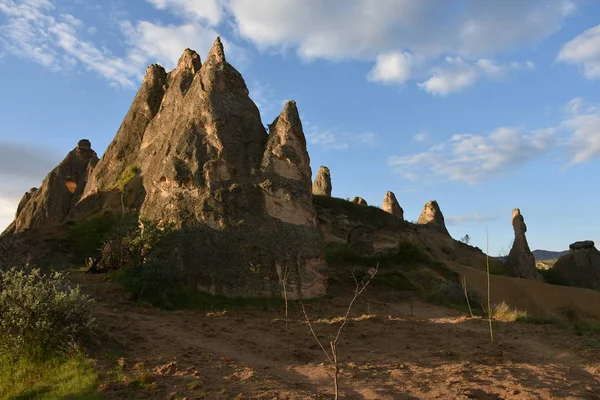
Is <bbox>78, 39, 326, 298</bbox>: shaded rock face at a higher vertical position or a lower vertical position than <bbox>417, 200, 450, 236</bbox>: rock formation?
lower

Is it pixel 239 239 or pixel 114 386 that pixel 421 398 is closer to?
pixel 114 386

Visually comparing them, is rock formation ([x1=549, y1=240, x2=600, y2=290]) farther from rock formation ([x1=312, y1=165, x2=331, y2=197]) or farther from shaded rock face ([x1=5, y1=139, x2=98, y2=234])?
shaded rock face ([x1=5, y1=139, x2=98, y2=234])

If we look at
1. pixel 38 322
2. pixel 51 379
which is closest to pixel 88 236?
pixel 38 322

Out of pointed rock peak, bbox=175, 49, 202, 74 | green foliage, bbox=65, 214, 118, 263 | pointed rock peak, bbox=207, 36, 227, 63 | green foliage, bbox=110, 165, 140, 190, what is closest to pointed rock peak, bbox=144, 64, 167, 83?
pointed rock peak, bbox=175, 49, 202, 74

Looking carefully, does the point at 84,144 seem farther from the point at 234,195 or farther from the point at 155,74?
the point at 234,195

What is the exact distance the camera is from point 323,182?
2146 inches

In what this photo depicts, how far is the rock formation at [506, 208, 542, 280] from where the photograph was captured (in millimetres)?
34750

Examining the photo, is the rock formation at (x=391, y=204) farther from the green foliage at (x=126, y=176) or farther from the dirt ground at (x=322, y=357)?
the dirt ground at (x=322, y=357)

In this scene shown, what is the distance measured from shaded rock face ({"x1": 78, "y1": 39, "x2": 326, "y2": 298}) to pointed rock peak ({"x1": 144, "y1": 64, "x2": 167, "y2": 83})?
1280 cm

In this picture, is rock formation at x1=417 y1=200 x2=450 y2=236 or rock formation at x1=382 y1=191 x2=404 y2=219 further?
rock formation at x1=382 y1=191 x2=404 y2=219

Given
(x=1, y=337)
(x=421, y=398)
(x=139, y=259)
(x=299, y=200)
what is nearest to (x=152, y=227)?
(x=139, y=259)

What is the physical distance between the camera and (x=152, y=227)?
15359 millimetres

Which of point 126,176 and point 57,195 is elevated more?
point 57,195

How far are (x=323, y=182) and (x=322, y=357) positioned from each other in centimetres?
4509
